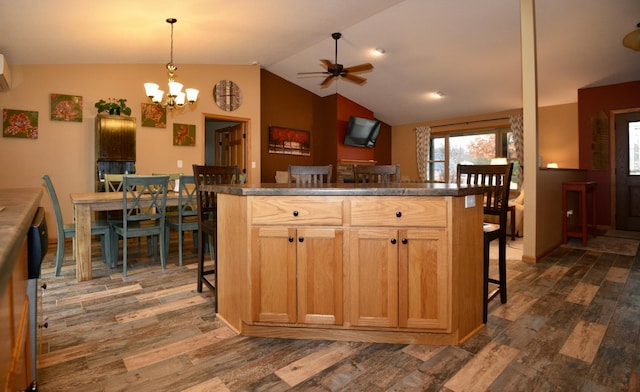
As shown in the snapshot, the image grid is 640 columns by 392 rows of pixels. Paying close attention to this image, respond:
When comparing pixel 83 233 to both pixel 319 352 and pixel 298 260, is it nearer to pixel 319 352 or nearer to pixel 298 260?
pixel 298 260

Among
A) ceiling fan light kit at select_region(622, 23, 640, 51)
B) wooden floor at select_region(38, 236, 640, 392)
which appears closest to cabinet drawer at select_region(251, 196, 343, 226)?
wooden floor at select_region(38, 236, 640, 392)

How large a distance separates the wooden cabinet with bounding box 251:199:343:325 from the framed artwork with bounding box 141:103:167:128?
414cm

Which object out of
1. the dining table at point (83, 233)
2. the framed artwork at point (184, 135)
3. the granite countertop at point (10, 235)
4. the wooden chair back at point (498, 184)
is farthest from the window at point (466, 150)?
the granite countertop at point (10, 235)

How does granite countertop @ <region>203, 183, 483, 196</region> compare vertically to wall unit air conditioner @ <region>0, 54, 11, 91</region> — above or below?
below

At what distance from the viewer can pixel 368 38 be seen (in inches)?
214

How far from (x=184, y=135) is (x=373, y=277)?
4.65 m

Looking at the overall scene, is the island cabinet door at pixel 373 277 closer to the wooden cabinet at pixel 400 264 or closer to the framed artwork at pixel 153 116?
the wooden cabinet at pixel 400 264

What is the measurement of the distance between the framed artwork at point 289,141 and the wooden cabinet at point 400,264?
5.48m

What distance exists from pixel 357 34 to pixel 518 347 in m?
4.76

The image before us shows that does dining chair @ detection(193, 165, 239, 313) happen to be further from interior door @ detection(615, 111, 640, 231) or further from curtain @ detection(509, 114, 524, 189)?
interior door @ detection(615, 111, 640, 231)

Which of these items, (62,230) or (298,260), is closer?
(298,260)

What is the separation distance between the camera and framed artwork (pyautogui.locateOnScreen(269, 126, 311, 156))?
7.17 meters

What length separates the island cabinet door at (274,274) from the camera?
6.41ft

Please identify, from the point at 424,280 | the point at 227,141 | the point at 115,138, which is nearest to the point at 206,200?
the point at 424,280
